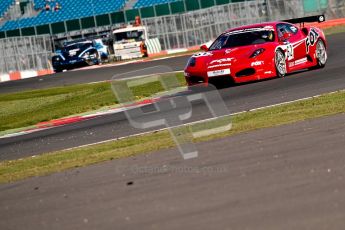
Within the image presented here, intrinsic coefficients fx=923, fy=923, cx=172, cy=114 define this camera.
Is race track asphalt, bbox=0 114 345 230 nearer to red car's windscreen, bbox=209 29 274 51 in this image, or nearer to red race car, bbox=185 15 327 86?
red race car, bbox=185 15 327 86

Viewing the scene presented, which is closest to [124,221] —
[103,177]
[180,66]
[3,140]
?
[103,177]

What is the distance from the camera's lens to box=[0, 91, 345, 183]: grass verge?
9914mm

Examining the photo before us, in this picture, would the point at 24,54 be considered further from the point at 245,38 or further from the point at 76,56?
the point at 245,38

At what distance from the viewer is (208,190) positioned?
6.86m

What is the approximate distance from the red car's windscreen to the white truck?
83.6ft

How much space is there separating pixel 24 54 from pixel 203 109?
30.0 metres

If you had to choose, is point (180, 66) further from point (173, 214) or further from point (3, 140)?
point (173, 214)

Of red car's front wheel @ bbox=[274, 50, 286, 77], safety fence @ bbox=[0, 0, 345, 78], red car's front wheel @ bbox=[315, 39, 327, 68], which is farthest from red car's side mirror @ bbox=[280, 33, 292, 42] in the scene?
safety fence @ bbox=[0, 0, 345, 78]

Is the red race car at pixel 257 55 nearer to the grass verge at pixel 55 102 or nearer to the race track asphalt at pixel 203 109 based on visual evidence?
the race track asphalt at pixel 203 109

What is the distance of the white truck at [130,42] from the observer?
44531mm

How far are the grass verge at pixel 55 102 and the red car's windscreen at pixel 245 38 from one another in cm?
225

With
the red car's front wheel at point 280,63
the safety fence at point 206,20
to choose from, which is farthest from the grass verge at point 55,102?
the safety fence at point 206,20

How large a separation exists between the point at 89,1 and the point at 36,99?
88.8ft

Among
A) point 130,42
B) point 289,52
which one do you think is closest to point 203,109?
point 289,52
